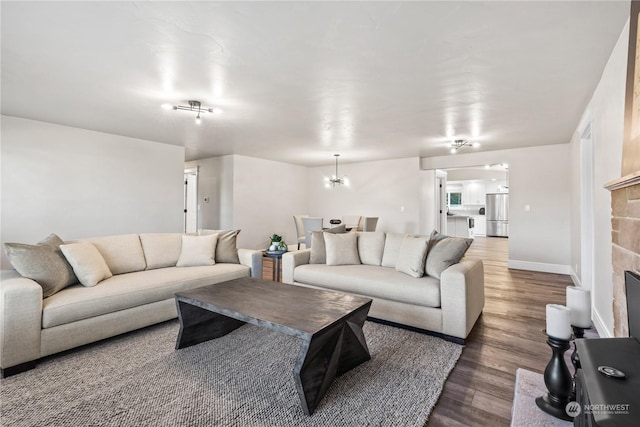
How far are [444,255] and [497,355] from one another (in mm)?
936

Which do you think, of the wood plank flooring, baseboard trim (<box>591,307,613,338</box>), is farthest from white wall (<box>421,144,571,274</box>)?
baseboard trim (<box>591,307,613,338</box>)

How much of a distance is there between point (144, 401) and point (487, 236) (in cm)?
1232

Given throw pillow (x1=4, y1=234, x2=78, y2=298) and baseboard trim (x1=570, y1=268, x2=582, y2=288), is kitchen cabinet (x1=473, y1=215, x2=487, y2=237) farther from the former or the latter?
throw pillow (x1=4, y1=234, x2=78, y2=298)

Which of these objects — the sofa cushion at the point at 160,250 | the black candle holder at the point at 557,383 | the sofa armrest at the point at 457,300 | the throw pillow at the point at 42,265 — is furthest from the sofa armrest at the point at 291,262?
the black candle holder at the point at 557,383

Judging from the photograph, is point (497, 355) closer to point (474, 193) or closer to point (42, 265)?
point (42, 265)

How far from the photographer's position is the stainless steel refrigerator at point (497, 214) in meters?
11.2

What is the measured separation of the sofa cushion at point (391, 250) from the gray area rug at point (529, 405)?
1.64 metres

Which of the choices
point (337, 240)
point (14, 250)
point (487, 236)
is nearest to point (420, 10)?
point (337, 240)

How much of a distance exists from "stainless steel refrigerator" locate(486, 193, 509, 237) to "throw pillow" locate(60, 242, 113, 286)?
12.1 m

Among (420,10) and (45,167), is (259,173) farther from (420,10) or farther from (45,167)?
(420,10)

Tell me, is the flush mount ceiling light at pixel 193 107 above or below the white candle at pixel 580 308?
above

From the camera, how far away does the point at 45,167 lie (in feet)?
14.0

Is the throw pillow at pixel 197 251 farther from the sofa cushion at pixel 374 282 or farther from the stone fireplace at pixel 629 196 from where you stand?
the stone fireplace at pixel 629 196

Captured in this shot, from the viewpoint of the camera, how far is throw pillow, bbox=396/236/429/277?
304cm
